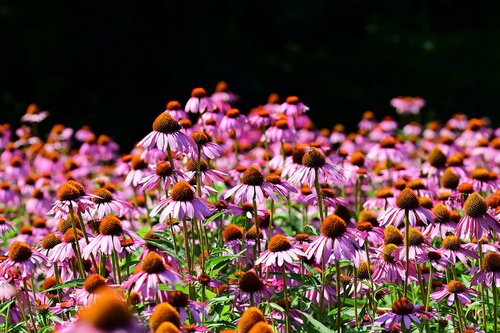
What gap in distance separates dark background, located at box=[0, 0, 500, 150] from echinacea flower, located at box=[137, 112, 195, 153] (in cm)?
814

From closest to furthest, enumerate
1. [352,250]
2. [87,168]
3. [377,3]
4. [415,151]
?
[352,250] → [87,168] → [415,151] → [377,3]

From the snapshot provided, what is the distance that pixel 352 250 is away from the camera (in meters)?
2.68

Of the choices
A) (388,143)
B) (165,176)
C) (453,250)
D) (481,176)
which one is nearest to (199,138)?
(165,176)

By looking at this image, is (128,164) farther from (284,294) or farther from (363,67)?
(363,67)

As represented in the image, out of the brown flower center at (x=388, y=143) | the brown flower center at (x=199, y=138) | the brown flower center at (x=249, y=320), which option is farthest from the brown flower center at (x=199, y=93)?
the brown flower center at (x=249, y=320)

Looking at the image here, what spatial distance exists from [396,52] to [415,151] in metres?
8.62

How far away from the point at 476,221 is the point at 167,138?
4.57ft

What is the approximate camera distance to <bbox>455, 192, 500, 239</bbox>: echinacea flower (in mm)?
3029

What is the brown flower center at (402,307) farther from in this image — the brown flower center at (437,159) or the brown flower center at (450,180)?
the brown flower center at (437,159)

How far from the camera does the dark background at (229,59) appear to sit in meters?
11.7

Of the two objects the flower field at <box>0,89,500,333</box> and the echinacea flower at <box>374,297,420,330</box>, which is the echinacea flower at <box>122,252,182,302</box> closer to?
the flower field at <box>0,89,500,333</box>

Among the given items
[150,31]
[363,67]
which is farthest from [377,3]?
[150,31]

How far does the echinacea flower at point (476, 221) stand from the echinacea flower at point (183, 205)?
1120mm

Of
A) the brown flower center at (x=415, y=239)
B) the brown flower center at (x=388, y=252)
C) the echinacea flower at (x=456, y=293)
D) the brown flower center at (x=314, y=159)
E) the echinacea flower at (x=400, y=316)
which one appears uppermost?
the brown flower center at (x=314, y=159)
